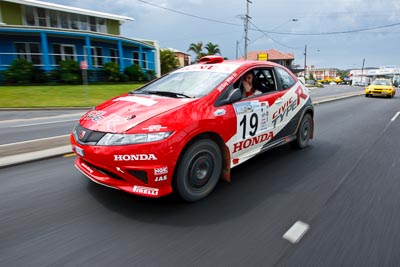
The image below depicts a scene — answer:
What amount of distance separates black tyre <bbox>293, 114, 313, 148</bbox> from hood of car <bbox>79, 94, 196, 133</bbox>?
297 centimetres

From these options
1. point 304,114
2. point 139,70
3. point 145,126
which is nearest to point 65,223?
point 145,126

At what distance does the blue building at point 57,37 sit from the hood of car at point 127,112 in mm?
19905

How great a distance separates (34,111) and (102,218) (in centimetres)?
1248

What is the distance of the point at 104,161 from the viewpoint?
9.14 ft

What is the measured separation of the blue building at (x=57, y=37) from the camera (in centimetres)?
2231

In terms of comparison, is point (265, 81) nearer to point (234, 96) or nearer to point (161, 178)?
point (234, 96)

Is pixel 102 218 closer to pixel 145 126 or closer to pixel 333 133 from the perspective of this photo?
pixel 145 126

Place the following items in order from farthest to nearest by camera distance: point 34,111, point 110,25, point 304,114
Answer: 1. point 110,25
2. point 34,111
3. point 304,114

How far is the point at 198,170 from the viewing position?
3221mm

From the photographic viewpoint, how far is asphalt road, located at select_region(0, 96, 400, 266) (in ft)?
7.57

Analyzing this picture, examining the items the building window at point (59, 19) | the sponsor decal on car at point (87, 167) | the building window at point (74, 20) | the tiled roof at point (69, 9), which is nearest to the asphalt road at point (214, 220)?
the sponsor decal on car at point (87, 167)

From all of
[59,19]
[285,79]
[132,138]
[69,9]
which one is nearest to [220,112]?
[132,138]

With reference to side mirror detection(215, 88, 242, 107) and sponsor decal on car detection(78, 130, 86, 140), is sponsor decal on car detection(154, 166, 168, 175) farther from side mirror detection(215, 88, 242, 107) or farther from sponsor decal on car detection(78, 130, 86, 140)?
side mirror detection(215, 88, 242, 107)

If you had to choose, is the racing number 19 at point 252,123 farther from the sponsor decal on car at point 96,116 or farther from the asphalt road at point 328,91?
the asphalt road at point 328,91
